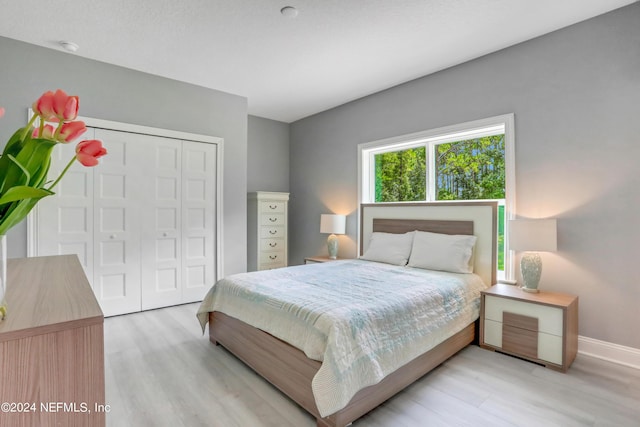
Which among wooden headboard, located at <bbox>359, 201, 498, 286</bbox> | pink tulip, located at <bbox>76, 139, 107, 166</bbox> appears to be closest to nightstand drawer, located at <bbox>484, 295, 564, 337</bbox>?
wooden headboard, located at <bbox>359, 201, 498, 286</bbox>

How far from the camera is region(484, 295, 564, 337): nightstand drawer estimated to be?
229cm

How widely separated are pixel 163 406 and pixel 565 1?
3.85 meters

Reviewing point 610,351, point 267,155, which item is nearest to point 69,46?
point 267,155

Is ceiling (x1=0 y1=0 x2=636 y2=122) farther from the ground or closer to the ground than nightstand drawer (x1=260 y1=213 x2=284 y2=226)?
farther from the ground

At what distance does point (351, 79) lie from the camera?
146 inches

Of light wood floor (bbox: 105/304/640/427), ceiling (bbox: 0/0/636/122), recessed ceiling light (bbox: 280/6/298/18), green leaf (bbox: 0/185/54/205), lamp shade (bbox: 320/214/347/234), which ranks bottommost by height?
light wood floor (bbox: 105/304/640/427)

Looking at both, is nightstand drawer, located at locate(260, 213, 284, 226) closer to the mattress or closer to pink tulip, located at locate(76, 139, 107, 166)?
the mattress

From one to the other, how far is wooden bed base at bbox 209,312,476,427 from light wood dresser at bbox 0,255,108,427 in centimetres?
120

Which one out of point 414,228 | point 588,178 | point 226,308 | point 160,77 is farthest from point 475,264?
point 160,77

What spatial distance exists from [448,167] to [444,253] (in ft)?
3.50

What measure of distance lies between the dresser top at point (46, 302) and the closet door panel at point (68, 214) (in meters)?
2.12

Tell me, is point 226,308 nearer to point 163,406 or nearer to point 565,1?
point 163,406

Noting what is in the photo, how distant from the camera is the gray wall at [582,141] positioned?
7.79 feet

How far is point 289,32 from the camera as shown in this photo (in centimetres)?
273
